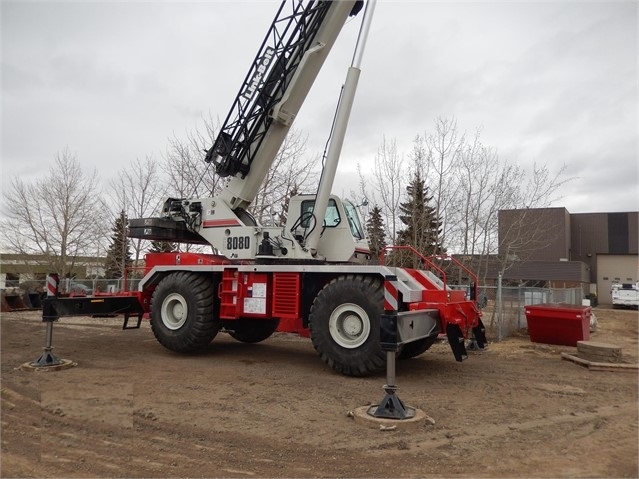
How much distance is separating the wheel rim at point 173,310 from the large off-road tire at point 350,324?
3.20 metres

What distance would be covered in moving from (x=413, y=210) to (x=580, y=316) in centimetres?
612

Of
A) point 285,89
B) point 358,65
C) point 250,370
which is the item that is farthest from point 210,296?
point 358,65

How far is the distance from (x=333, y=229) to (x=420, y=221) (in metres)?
7.40

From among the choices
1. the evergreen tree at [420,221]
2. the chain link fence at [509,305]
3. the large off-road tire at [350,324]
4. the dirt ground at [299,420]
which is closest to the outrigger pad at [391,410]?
the dirt ground at [299,420]

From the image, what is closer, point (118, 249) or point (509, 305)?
point (509, 305)

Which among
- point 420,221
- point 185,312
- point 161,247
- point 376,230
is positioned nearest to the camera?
point 185,312

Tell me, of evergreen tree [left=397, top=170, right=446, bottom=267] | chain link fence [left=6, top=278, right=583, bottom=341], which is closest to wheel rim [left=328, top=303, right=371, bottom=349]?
chain link fence [left=6, top=278, right=583, bottom=341]

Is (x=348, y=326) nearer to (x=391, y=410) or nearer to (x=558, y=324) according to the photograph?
(x=391, y=410)

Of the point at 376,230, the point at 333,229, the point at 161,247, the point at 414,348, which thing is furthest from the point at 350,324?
the point at 161,247

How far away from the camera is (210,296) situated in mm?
9695

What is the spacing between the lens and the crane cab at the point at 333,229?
9.32 meters

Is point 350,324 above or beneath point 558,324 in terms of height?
above

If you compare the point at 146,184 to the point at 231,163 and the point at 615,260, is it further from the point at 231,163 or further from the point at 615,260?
the point at 615,260

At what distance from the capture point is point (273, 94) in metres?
9.70
